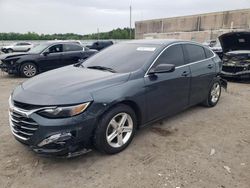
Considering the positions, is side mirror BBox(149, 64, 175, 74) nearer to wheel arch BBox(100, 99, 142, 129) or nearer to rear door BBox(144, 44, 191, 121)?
rear door BBox(144, 44, 191, 121)

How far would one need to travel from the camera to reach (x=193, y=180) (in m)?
2.98

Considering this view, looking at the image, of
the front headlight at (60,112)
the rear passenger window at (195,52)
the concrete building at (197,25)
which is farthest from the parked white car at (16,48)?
the concrete building at (197,25)

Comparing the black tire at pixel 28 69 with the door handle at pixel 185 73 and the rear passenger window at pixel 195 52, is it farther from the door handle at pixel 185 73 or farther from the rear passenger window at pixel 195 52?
the door handle at pixel 185 73

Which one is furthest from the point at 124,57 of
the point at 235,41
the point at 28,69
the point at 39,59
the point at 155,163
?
the point at 28,69

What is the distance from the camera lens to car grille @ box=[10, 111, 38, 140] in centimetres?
302

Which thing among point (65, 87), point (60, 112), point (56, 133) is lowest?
point (56, 133)

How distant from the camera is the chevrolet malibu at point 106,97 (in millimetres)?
2986

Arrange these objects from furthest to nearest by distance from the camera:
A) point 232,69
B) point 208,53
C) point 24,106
A: point 232,69 < point 208,53 < point 24,106

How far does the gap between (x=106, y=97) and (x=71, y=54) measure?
8.18 meters

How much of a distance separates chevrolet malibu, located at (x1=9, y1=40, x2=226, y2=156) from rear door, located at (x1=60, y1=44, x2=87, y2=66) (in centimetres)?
638

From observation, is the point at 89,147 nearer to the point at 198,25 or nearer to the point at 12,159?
the point at 12,159

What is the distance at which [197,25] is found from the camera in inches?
2442

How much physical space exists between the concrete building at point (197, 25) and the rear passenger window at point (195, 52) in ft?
149

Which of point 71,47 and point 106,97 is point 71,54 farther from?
point 106,97
